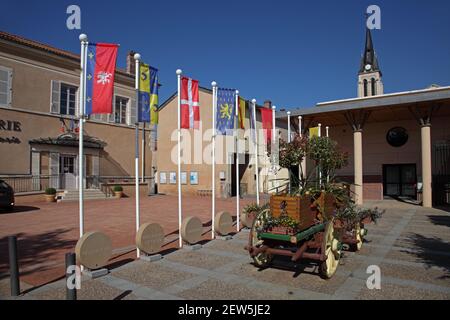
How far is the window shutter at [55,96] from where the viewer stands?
19.9 metres

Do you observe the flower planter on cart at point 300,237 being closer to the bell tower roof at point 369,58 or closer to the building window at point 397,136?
the building window at point 397,136

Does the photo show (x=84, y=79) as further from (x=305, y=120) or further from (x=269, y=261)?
(x=305, y=120)

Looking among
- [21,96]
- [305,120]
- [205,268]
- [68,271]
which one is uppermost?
[21,96]

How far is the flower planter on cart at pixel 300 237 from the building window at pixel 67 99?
1820 cm

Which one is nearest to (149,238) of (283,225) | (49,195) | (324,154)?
(283,225)

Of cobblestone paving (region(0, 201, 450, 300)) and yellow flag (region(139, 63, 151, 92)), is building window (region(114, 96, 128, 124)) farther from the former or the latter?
cobblestone paving (region(0, 201, 450, 300))

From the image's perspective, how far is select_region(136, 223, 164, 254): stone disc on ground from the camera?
6656 mm

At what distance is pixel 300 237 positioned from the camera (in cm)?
545

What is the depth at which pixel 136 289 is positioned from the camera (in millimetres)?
5074

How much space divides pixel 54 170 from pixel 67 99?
4.44m

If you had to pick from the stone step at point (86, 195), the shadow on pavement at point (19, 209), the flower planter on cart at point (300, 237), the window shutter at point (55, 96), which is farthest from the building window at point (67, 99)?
the flower planter on cart at point (300, 237)

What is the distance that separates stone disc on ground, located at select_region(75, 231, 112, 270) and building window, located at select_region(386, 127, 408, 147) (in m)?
17.5
